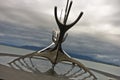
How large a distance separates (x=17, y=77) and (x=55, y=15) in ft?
60.7

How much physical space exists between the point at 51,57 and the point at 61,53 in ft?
4.24

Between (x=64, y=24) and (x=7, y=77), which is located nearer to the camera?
(x=7, y=77)

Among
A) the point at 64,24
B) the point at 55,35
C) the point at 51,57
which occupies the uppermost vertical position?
the point at 64,24

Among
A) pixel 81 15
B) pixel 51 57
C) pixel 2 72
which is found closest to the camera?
pixel 2 72

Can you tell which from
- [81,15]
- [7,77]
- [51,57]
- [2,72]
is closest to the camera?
[7,77]

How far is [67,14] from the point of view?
95.8ft

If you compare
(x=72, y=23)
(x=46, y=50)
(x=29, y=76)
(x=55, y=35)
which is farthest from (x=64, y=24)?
(x=29, y=76)

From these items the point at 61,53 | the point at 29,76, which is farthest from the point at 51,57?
the point at 29,76

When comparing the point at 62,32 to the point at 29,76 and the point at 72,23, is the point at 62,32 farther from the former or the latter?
the point at 29,76

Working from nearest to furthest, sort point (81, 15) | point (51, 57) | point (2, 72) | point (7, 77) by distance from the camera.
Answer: point (7, 77) < point (2, 72) < point (81, 15) < point (51, 57)

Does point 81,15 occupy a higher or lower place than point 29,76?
lower

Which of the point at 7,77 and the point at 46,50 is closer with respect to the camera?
the point at 7,77

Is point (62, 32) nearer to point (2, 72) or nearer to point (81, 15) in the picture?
point (81, 15)

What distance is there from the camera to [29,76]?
1077 cm
